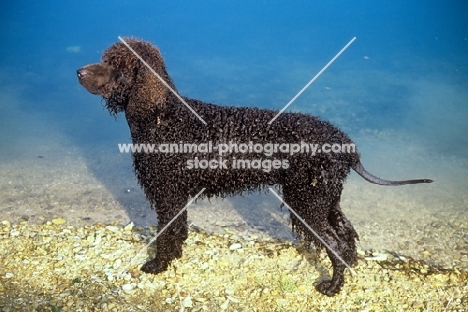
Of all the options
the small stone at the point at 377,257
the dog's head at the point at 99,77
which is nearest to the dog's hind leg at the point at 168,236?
the dog's head at the point at 99,77

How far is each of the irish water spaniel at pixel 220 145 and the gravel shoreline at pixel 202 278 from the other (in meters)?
0.47

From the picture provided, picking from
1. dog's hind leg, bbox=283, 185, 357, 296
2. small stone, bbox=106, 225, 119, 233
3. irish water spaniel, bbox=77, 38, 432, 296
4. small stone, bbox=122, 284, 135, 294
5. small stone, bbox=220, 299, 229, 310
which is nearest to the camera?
irish water spaniel, bbox=77, 38, 432, 296

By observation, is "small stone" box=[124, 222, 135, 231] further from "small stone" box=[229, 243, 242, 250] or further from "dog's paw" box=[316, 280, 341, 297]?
"dog's paw" box=[316, 280, 341, 297]

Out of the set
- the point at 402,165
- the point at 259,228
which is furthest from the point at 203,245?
the point at 402,165

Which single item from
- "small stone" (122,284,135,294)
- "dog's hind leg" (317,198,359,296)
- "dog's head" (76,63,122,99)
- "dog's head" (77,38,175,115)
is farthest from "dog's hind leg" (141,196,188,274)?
"dog's hind leg" (317,198,359,296)

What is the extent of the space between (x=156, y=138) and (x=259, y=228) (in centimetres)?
195

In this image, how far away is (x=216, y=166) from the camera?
3.95 m

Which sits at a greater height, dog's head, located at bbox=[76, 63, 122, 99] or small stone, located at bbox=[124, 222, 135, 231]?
dog's head, located at bbox=[76, 63, 122, 99]

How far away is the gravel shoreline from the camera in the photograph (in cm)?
405

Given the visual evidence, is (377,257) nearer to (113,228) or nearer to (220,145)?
(220,145)

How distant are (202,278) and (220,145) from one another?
1306 mm

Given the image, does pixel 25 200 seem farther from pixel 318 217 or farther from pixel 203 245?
pixel 318 217

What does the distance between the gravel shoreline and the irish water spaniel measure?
0.47 m

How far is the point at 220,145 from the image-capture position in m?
3.88
